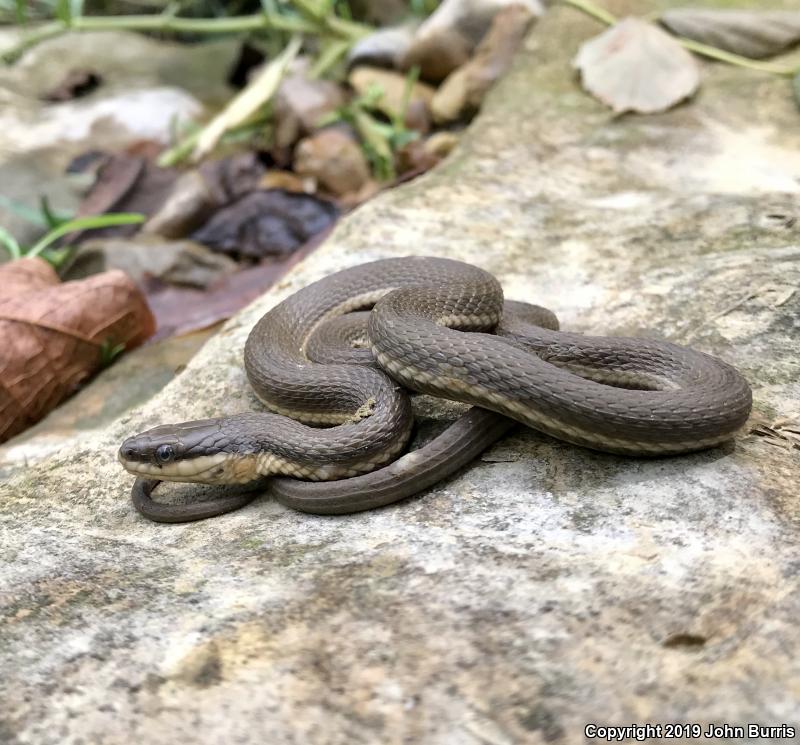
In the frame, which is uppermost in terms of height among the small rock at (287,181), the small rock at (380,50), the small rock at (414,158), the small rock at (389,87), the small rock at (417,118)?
the small rock at (380,50)

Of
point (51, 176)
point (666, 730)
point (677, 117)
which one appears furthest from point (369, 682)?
point (51, 176)

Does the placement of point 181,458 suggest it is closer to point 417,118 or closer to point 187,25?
point 417,118

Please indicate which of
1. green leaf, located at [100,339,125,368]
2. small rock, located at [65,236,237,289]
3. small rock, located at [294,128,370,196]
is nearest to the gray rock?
small rock, located at [65,236,237,289]

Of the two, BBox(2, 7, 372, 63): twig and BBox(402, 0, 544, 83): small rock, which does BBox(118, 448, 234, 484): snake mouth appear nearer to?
BBox(2, 7, 372, 63): twig

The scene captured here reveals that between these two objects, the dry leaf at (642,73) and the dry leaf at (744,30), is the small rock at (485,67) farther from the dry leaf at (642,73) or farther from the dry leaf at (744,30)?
the dry leaf at (744,30)

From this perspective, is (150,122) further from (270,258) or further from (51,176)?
(270,258)

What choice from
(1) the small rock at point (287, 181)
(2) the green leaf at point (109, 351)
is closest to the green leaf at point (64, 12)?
(1) the small rock at point (287, 181)

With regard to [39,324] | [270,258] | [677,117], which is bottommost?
[270,258]
